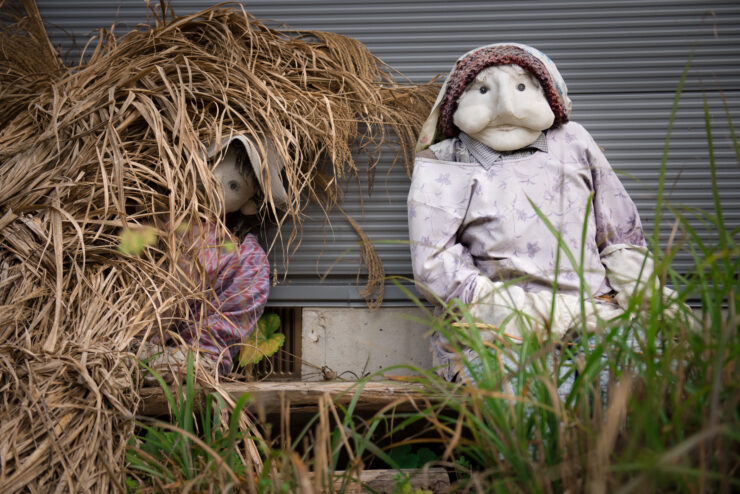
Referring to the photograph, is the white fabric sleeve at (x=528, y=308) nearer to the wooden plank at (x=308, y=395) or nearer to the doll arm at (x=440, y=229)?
the doll arm at (x=440, y=229)

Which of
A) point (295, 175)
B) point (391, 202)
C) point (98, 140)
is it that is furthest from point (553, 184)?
point (98, 140)

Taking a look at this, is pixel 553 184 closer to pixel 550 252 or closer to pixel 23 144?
pixel 550 252

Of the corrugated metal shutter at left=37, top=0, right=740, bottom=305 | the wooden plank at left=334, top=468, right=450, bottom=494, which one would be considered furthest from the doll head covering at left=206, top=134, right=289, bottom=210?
the wooden plank at left=334, top=468, right=450, bottom=494

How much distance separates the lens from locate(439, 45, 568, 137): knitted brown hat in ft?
7.72

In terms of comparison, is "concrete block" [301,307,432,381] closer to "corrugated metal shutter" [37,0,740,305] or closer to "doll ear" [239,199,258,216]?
"corrugated metal shutter" [37,0,740,305]

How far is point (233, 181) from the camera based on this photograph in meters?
2.54

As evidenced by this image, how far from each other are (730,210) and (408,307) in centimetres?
168

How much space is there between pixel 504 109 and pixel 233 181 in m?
1.20

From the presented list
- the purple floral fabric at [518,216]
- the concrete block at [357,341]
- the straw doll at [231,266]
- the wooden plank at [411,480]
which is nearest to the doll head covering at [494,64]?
the purple floral fabric at [518,216]

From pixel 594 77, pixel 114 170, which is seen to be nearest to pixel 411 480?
pixel 114 170

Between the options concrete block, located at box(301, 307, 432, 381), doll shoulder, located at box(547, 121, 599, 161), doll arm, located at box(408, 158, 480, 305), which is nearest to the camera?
doll arm, located at box(408, 158, 480, 305)

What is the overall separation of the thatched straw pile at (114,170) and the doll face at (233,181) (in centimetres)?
11

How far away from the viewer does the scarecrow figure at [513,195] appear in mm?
2271

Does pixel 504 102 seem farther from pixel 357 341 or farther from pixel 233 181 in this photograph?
pixel 357 341
